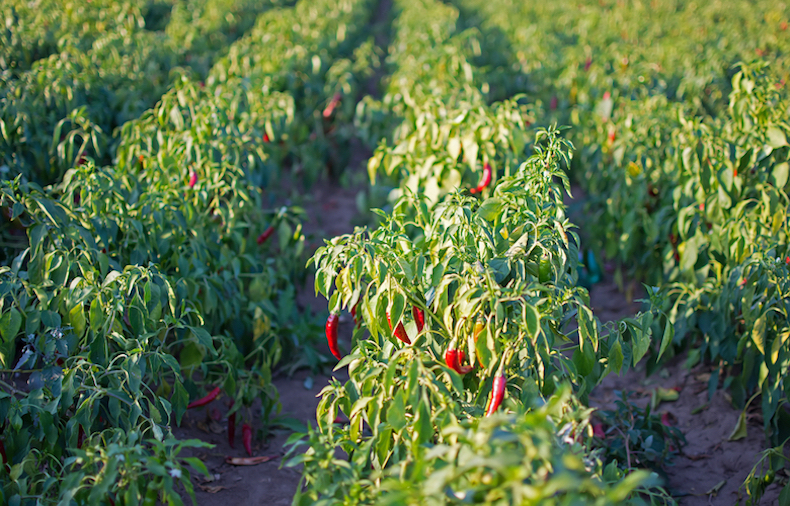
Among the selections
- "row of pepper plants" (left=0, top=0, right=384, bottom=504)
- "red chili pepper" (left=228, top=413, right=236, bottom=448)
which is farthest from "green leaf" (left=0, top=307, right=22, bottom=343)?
"red chili pepper" (left=228, top=413, right=236, bottom=448)

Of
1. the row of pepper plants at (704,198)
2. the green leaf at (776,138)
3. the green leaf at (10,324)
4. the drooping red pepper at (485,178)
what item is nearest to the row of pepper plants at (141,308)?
the green leaf at (10,324)

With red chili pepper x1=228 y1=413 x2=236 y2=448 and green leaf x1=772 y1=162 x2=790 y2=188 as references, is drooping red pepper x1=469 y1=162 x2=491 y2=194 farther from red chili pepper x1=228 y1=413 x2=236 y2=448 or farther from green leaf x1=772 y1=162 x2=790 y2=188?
red chili pepper x1=228 y1=413 x2=236 y2=448

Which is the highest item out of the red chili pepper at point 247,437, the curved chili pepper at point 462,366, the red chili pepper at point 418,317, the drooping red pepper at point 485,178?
the drooping red pepper at point 485,178

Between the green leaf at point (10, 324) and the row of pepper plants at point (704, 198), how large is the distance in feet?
9.03

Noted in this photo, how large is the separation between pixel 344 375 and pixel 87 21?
5.85m

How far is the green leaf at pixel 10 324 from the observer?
2.17 meters

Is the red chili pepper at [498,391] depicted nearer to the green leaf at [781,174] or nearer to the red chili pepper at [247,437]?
the red chili pepper at [247,437]

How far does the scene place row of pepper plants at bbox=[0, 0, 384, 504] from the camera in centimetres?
199

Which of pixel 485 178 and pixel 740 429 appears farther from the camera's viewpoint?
pixel 485 178

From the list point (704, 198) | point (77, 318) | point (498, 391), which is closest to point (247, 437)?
point (77, 318)

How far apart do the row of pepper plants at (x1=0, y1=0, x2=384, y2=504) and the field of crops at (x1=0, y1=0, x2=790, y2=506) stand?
19 mm

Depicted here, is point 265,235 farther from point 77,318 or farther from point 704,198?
point 704,198

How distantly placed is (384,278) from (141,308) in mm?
995

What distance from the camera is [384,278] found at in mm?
1995
